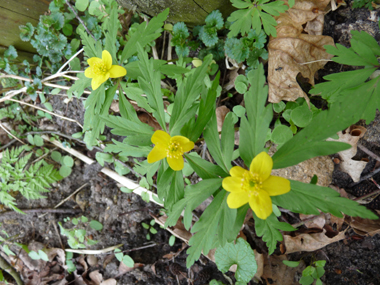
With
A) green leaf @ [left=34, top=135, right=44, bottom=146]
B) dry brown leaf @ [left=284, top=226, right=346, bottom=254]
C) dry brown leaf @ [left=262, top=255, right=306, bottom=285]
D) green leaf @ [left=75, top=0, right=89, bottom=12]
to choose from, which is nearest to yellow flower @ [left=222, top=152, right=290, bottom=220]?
dry brown leaf @ [left=284, top=226, right=346, bottom=254]

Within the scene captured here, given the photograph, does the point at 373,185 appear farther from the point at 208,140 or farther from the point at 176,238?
the point at 176,238

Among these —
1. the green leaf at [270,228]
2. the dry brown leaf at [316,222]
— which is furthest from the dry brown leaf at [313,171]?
the green leaf at [270,228]


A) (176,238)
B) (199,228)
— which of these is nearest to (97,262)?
(176,238)

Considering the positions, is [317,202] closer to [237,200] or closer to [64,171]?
[237,200]

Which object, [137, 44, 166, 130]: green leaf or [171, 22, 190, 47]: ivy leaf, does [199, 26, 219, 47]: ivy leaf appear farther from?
[137, 44, 166, 130]: green leaf

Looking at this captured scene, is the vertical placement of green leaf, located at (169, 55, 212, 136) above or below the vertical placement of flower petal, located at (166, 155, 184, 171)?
above
